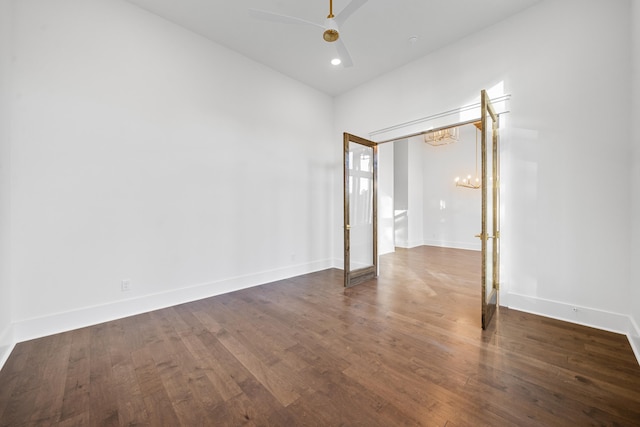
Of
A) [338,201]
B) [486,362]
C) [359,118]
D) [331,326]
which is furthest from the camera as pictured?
[338,201]

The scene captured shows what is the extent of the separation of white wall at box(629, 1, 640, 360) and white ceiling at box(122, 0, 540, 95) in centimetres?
108

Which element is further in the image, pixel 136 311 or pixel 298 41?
pixel 298 41

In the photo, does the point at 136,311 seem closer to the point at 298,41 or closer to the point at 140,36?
the point at 140,36

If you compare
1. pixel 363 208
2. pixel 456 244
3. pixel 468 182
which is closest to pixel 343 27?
pixel 363 208

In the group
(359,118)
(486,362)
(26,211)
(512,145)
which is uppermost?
(359,118)

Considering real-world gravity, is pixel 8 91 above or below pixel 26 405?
above

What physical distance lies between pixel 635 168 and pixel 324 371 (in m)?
3.26

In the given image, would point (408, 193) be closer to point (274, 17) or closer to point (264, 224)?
point (264, 224)

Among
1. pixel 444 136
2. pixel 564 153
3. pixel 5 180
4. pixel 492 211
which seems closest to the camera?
pixel 5 180

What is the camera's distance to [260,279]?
13.5ft

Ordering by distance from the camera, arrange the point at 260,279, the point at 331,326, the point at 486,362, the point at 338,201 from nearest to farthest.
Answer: the point at 486,362, the point at 331,326, the point at 260,279, the point at 338,201

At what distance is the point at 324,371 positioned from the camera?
1939 mm

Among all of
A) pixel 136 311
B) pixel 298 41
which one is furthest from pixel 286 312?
pixel 298 41

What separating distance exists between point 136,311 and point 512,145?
4.86m
